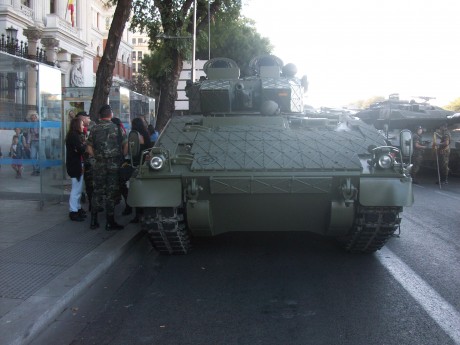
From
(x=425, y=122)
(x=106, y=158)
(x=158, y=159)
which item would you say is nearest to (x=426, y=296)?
(x=158, y=159)

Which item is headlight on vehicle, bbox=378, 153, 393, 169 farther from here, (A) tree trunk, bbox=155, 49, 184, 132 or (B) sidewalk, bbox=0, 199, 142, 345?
(A) tree trunk, bbox=155, 49, 184, 132

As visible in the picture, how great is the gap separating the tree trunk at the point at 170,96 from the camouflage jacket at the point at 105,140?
7.64 meters

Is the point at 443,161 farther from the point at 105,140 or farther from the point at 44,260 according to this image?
the point at 44,260

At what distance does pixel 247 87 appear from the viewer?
8.16 metres

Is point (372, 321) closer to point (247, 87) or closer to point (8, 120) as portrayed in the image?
point (247, 87)

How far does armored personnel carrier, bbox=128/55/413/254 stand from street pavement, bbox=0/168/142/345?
2.68 feet

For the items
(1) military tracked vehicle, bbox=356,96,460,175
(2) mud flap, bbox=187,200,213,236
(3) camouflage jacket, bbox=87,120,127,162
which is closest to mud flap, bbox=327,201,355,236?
(2) mud flap, bbox=187,200,213,236

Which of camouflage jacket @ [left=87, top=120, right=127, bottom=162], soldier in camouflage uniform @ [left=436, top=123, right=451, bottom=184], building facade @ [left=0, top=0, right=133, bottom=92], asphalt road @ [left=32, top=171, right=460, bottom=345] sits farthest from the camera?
building facade @ [left=0, top=0, right=133, bottom=92]

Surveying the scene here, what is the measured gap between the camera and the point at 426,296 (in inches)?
201

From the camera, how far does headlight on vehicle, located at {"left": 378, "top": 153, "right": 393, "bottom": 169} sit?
18.8 ft

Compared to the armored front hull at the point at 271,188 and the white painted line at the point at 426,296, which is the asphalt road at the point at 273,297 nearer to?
the white painted line at the point at 426,296

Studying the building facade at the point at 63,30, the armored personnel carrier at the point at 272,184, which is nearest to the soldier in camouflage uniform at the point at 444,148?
the armored personnel carrier at the point at 272,184

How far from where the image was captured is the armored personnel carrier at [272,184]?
561 centimetres

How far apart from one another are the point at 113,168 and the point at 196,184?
2.08m
